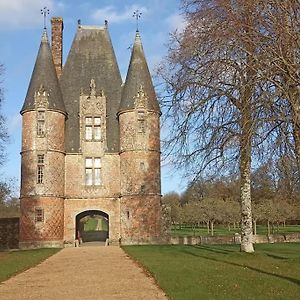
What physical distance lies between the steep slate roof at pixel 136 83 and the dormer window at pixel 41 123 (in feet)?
16.6

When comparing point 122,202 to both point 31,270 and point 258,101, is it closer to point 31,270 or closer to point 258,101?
point 31,270

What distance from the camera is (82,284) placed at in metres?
11.4

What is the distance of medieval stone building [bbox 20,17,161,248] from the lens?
29703 mm

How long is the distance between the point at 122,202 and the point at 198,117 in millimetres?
15655

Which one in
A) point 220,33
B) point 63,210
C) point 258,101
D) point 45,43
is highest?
point 45,43

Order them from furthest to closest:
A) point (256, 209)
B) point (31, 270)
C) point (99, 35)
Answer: point (256, 209) < point (99, 35) < point (31, 270)

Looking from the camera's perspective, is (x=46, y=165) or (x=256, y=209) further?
(x=256, y=209)

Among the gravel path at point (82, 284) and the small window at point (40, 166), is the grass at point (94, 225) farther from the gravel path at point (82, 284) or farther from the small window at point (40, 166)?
the gravel path at point (82, 284)

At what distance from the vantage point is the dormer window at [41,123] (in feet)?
99.3

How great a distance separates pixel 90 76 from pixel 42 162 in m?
7.44

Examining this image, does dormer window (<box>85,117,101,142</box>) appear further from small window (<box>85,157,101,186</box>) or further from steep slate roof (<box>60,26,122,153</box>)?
small window (<box>85,157,101,186</box>)

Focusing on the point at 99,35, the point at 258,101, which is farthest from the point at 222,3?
the point at 99,35

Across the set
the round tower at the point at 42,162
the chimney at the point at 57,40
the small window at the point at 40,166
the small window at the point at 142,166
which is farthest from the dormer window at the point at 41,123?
the small window at the point at 142,166

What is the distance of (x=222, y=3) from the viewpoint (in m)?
14.2
